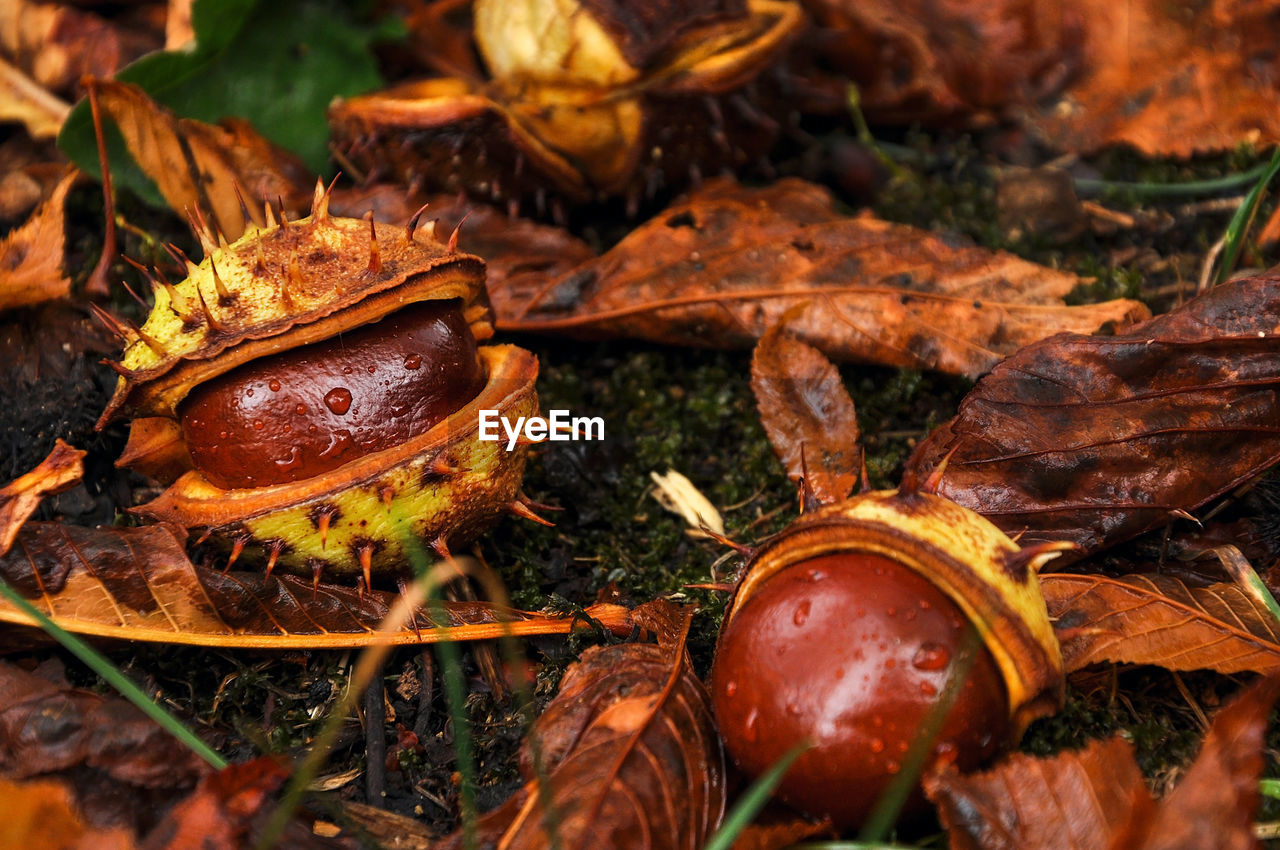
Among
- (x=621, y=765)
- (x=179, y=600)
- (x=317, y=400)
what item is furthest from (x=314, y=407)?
(x=621, y=765)

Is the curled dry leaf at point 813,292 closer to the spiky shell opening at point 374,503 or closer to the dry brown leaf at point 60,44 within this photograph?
the spiky shell opening at point 374,503

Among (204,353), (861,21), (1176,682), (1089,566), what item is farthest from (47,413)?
(861,21)

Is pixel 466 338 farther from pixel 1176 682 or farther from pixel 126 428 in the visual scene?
pixel 1176 682

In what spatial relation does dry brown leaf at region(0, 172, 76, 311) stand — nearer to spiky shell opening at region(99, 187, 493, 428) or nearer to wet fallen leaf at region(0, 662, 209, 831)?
spiky shell opening at region(99, 187, 493, 428)

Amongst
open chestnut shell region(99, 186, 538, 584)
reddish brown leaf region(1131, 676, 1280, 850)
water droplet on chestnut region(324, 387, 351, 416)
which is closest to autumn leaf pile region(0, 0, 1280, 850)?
reddish brown leaf region(1131, 676, 1280, 850)

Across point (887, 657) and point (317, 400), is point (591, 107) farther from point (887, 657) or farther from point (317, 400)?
point (887, 657)

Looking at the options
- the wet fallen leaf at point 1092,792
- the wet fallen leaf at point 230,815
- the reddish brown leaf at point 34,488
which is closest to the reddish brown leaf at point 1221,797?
the wet fallen leaf at point 1092,792
